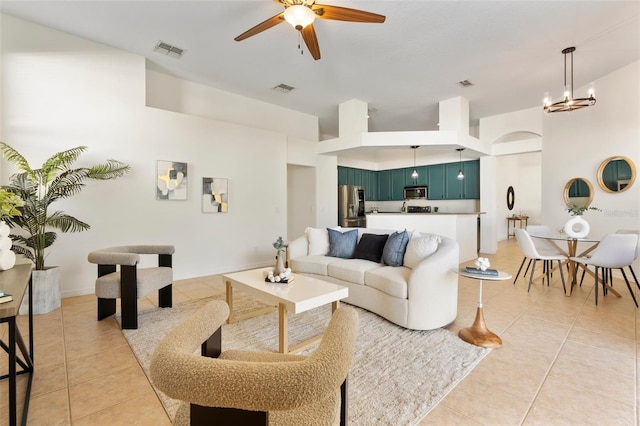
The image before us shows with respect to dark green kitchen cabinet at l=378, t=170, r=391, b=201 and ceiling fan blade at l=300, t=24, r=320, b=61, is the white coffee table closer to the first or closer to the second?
ceiling fan blade at l=300, t=24, r=320, b=61

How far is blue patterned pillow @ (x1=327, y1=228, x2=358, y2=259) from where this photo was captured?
3.74m

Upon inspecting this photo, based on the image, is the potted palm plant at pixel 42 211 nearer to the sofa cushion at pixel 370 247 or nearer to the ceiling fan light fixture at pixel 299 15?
the ceiling fan light fixture at pixel 299 15

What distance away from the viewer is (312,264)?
11.9ft

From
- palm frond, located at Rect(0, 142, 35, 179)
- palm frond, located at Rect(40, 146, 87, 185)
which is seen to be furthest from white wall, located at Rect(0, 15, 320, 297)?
palm frond, located at Rect(0, 142, 35, 179)

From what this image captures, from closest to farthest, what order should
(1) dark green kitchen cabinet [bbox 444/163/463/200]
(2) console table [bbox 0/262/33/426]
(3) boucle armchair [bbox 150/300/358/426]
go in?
(3) boucle armchair [bbox 150/300/358/426]
(2) console table [bbox 0/262/33/426]
(1) dark green kitchen cabinet [bbox 444/163/463/200]

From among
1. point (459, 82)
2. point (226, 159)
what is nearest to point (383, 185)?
point (459, 82)

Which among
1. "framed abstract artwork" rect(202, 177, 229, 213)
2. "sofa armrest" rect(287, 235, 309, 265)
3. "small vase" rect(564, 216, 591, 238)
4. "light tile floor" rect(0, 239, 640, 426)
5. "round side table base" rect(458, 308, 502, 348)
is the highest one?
"framed abstract artwork" rect(202, 177, 229, 213)

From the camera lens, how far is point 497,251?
7078 millimetres

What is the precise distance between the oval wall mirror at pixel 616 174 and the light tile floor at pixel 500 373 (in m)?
2.41

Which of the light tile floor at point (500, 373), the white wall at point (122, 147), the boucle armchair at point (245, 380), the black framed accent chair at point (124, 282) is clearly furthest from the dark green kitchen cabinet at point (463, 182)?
the boucle armchair at point (245, 380)

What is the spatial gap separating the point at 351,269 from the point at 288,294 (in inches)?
45.4

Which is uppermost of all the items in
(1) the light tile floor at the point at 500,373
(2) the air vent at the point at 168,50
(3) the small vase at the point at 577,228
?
(2) the air vent at the point at 168,50

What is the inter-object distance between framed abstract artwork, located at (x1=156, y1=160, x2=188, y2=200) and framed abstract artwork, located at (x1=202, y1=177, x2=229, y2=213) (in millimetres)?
324

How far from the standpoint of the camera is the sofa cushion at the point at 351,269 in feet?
10.2
